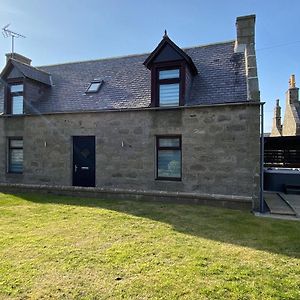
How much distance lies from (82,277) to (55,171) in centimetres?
948

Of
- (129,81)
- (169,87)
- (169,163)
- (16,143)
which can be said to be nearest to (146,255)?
(169,163)

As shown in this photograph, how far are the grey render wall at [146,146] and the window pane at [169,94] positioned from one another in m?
0.40

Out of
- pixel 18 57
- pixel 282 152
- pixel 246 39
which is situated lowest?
pixel 282 152

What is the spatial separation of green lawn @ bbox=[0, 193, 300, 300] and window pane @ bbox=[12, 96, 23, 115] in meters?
7.09

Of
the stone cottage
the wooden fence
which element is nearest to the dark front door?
the stone cottage

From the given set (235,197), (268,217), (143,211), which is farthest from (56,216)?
(268,217)

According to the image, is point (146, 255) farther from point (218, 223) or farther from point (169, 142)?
point (169, 142)

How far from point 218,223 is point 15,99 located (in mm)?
12107

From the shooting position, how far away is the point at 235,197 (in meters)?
9.10

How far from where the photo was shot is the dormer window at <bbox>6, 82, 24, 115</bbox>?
45.6 feet

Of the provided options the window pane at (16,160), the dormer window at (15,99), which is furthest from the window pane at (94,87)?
the window pane at (16,160)

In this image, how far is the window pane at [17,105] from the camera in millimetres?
13898

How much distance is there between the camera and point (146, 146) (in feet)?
37.2

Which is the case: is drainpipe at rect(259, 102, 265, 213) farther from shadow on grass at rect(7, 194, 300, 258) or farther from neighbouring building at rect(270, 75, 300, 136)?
neighbouring building at rect(270, 75, 300, 136)
